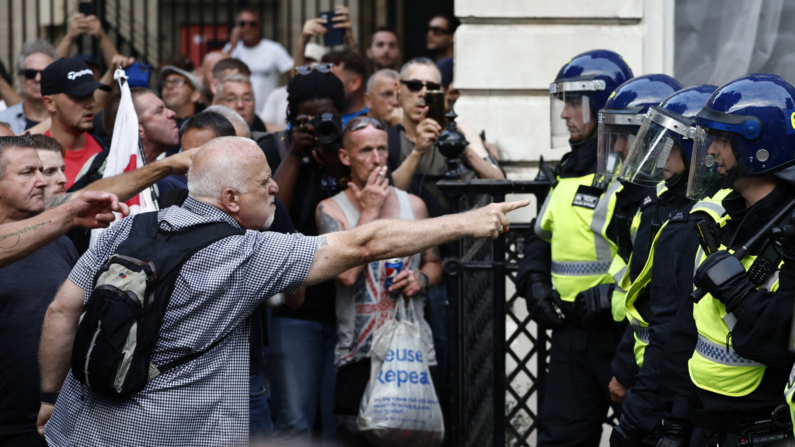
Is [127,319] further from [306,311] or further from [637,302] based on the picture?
[637,302]

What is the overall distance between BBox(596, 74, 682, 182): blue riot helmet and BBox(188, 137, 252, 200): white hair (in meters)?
1.73

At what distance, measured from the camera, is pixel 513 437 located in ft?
17.1

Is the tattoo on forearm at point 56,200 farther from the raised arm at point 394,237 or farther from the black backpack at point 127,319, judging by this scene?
the raised arm at point 394,237

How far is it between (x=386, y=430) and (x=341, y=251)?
1.51 m

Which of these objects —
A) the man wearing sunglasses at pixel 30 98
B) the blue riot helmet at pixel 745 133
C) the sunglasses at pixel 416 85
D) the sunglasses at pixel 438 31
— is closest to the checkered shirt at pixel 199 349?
the blue riot helmet at pixel 745 133

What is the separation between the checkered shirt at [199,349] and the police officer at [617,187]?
159 cm

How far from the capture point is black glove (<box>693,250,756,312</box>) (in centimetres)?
269

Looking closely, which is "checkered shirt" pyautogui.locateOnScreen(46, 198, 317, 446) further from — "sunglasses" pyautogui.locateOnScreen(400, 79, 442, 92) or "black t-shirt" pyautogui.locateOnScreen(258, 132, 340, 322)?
"sunglasses" pyautogui.locateOnScreen(400, 79, 442, 92)

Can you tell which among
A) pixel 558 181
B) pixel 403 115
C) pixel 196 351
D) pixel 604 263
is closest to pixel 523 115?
pixel 403 115

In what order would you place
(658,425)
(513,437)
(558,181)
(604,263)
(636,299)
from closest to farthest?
(658,425)
(636,299)
(604,263)
(558,181)
(513,437)

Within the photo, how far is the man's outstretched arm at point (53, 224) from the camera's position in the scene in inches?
134

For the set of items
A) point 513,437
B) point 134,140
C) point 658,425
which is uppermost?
point 134,140

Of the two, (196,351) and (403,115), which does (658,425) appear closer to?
(196,351)

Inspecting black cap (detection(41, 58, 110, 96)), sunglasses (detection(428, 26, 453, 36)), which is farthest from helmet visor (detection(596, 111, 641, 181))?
sunglasses (detection(428, 26, 453, 36))
